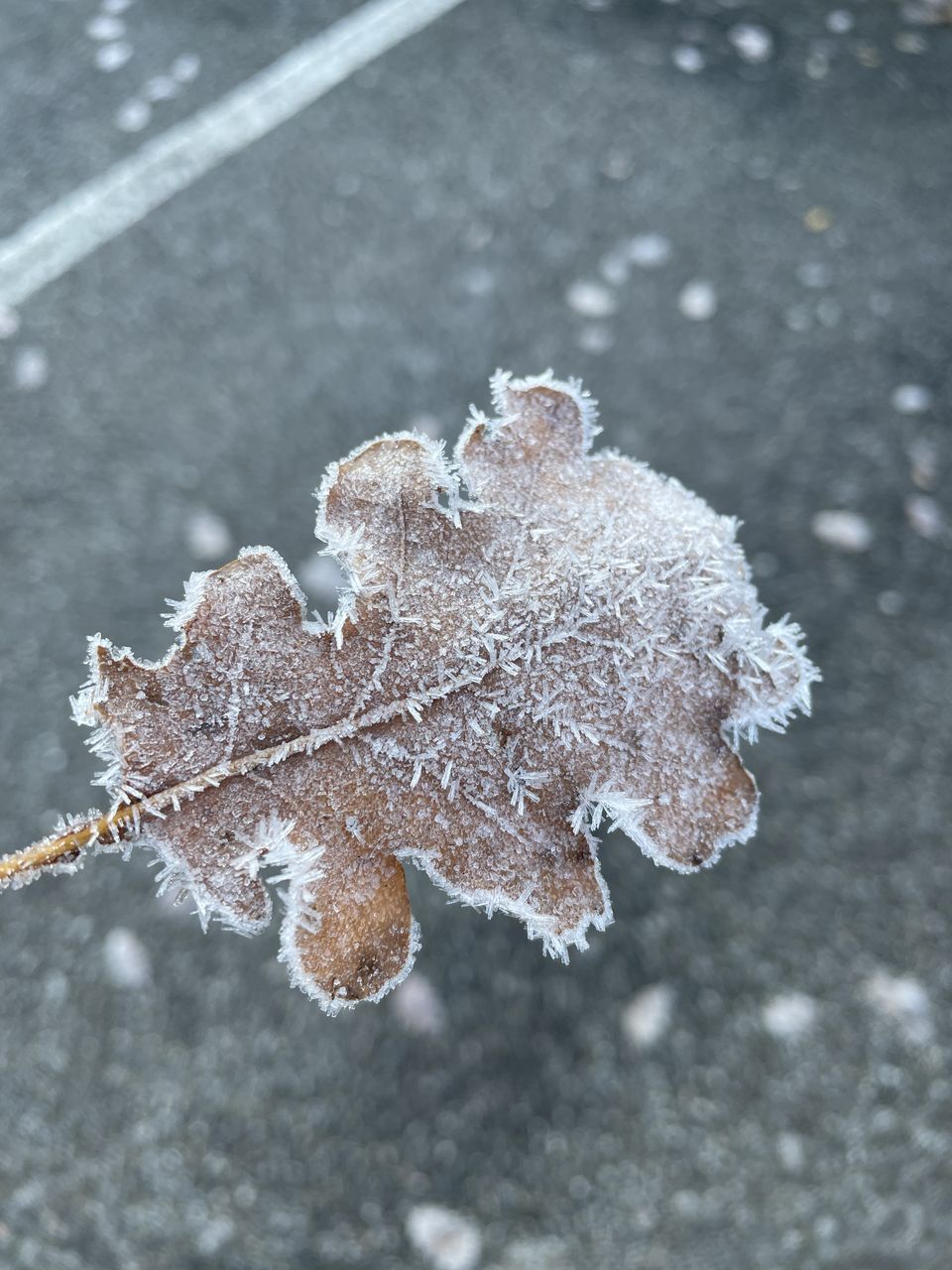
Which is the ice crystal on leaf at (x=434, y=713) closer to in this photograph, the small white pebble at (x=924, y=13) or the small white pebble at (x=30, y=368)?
the small white pebble at (x=30, y=368)

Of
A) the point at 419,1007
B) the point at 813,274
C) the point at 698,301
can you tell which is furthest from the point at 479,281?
the point at 419,1007

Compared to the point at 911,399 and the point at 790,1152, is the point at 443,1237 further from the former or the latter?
the point at 911,399

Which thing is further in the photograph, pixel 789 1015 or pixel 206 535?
pixel 206 535

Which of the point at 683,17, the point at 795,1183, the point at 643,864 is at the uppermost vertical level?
the point at 683,17

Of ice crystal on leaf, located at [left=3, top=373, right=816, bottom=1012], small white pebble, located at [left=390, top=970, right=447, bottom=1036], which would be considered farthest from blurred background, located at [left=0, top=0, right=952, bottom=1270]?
ice crystal on leaf, located at [left=3, top=373, right=816, bottom=1012]

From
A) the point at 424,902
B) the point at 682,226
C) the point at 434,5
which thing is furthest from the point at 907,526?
the point at 434,5

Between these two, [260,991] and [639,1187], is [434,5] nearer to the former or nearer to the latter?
[260,991]
